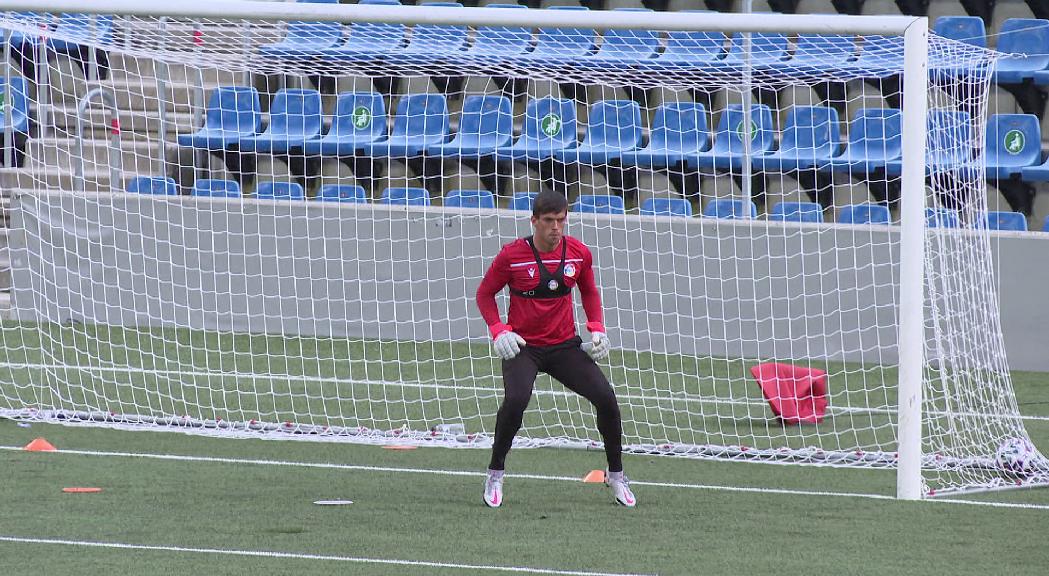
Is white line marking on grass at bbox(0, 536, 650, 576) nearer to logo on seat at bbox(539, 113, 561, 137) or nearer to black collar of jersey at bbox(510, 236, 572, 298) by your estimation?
black collar of jersey at bbox(510, 236, 572, 298)

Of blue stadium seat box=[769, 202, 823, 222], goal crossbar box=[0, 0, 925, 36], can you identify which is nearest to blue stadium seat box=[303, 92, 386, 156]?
blue stadium seat box=[769, 202, 823, 222]

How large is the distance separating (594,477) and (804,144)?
5590mm

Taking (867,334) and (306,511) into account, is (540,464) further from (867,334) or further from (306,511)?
(867,334)

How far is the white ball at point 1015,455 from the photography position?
8336 mm

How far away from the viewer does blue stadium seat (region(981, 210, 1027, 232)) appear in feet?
42.8

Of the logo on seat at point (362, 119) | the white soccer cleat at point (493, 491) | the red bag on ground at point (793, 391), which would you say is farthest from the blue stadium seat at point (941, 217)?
the logo on seat at point (362, 119)

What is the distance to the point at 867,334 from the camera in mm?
12758

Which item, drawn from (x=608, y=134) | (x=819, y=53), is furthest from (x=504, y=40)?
(x=819, y=53)

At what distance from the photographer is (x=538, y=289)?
746cm

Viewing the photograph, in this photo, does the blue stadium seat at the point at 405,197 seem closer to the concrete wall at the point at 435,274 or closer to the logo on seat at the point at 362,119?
the concrete wall at the point at 435,274

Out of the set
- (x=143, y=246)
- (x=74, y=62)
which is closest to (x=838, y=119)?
(x=143, y=246)

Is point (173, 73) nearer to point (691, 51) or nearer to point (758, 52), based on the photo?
point (691, 51)

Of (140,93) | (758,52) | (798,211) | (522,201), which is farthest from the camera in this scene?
(140,93)

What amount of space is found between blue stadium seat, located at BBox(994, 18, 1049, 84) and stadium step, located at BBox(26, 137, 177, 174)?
24.7 feet
